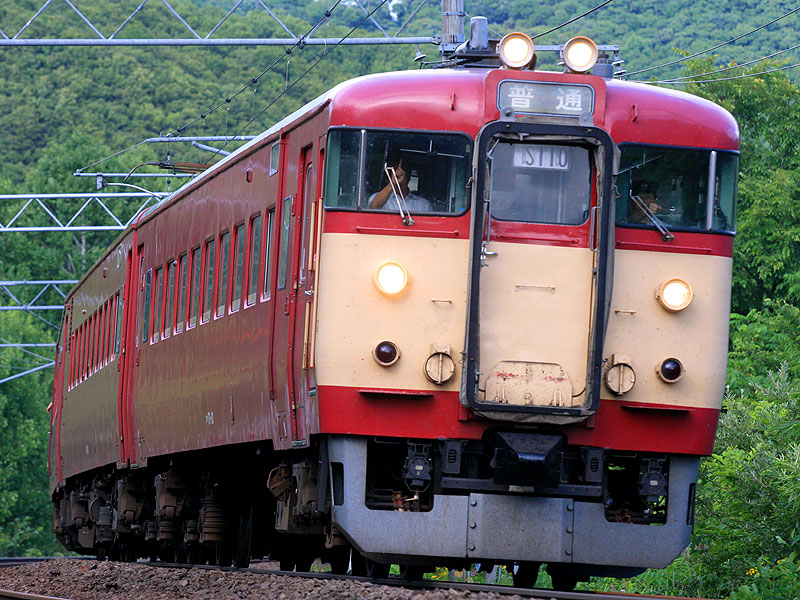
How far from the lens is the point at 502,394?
9227 millimetres

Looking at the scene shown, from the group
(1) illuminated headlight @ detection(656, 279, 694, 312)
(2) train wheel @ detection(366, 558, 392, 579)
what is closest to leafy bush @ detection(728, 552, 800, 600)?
(1) illuminated headlight @ detection(656, 279, 694, 312)

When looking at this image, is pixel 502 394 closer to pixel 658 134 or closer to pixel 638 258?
pixel 638 258

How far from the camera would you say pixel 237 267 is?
1186 cm

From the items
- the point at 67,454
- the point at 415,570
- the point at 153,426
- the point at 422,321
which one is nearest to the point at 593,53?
the point at 422,321

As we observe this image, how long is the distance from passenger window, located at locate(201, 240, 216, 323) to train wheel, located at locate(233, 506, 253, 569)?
1.99 metres

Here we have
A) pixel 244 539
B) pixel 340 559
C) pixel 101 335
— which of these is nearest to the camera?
pixel 340 559

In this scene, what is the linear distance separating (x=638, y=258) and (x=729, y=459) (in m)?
4.67

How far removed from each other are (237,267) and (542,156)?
10.7 ft

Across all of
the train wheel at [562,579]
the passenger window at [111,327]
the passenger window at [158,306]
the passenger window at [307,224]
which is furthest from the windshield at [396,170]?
the passenger window at [111,327]

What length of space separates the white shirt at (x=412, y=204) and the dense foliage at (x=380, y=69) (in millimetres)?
2953

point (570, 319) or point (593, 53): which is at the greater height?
point (593, 53)

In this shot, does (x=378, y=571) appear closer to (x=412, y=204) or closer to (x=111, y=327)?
(x=412, y=204)

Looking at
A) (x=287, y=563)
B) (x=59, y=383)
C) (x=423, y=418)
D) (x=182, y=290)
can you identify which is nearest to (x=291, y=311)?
(x=423, y=418)

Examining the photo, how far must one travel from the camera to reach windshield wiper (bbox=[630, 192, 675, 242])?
383 inches
